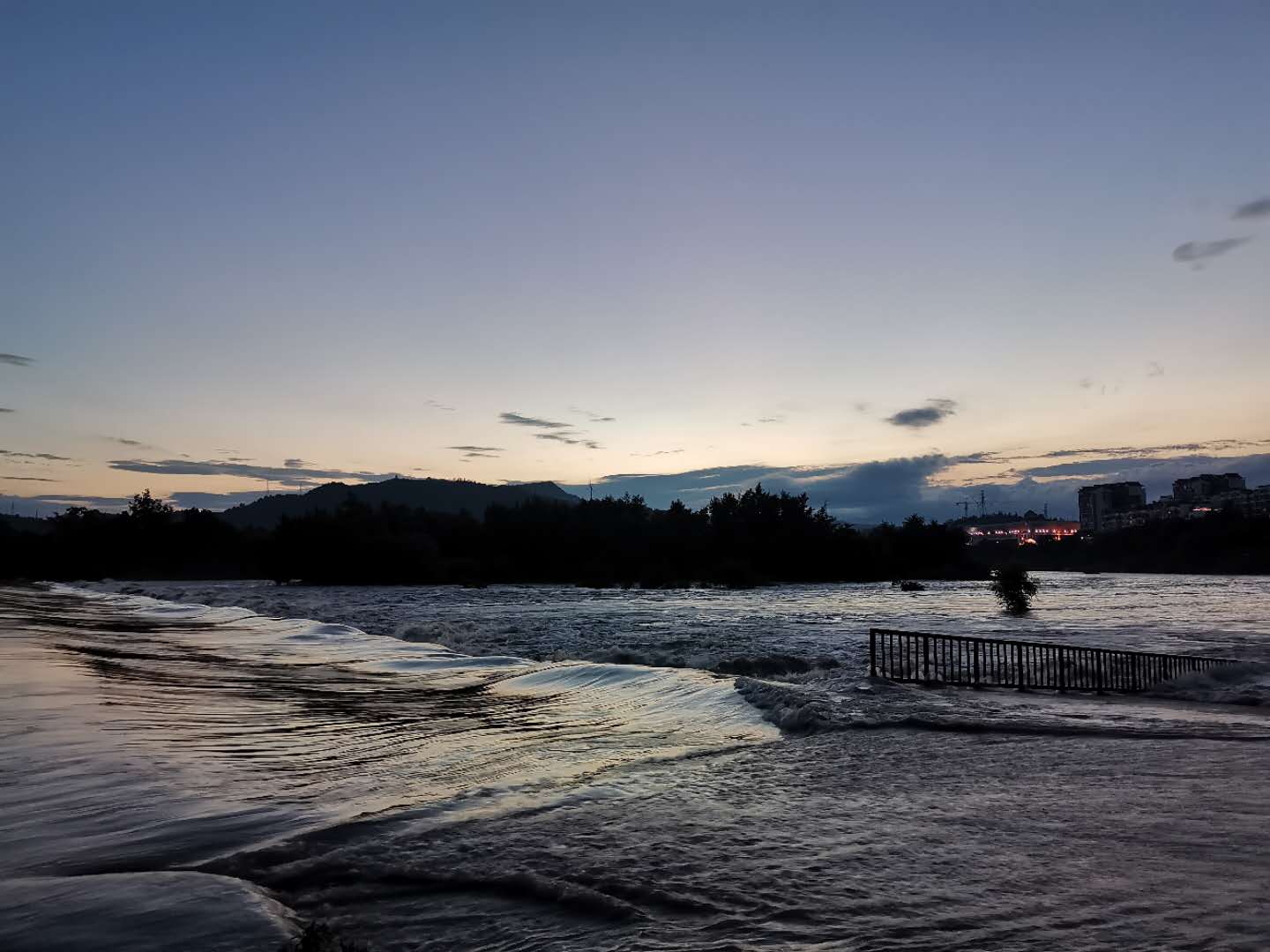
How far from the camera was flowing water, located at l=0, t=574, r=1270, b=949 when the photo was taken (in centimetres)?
479

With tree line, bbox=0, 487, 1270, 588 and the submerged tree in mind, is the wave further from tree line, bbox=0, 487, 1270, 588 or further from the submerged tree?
tree line, bbox=0, 487, 1270, 588

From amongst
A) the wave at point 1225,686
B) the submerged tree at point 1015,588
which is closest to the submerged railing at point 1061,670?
the wave at point 1225,686

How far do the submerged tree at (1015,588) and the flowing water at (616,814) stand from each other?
30.2 metres

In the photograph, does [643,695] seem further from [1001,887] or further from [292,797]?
[1001,887]

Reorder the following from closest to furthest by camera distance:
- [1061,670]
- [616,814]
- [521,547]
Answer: [616,814]
[1061,670]
[521,547]

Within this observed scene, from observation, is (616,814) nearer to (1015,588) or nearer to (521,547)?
(1015,588)

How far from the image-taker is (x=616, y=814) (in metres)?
7.07

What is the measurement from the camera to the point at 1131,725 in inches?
508

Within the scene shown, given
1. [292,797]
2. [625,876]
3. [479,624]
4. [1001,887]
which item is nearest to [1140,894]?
[1001,887]

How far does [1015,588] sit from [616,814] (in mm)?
44475

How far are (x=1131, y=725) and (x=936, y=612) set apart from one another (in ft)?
111

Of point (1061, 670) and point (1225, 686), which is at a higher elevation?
point (1061, 670)

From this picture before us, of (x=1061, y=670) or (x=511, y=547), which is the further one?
(x=511, y=547)

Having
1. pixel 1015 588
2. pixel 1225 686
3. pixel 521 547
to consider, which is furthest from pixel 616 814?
pixel 521 547
